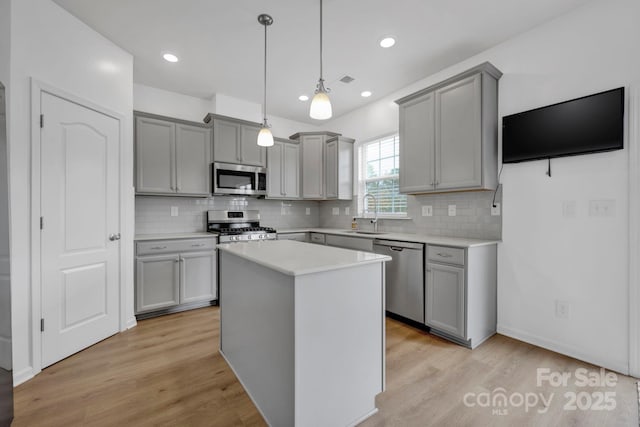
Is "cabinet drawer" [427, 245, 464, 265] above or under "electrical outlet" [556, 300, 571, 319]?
above

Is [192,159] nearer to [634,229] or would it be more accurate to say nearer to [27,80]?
[27,80]

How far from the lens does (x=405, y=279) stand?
2.91 meters

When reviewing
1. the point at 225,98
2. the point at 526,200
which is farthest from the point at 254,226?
the point at 526,200

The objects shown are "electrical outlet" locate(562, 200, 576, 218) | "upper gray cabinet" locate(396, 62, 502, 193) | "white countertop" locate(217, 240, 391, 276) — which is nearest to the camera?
"white countertop" locate(217, 240, 391, 276)

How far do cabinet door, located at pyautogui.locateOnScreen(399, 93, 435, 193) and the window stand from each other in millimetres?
512

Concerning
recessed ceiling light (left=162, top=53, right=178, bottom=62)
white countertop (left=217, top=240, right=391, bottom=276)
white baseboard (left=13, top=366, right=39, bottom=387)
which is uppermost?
recessed ceiling light (left=162, top=53, right=178, bottom=62)

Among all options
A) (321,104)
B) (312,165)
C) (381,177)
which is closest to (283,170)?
(312,165)

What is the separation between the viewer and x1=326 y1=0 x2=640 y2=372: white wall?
204cm

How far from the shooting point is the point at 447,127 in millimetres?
2826

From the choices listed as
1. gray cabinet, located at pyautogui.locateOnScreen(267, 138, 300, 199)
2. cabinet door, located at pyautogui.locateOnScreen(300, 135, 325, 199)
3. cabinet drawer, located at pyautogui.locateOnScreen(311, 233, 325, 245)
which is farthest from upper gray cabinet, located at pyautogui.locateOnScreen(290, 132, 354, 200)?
cabinet drawer, located at pyautogui.locateOnScreen(311, 233, 325, 245)

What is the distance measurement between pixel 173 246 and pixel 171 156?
1135mm

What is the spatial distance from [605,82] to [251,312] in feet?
10.2

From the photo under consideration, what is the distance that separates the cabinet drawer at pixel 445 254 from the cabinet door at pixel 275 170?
251 centimetres

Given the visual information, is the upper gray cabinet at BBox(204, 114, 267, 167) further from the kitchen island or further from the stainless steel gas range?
the kitchen island
